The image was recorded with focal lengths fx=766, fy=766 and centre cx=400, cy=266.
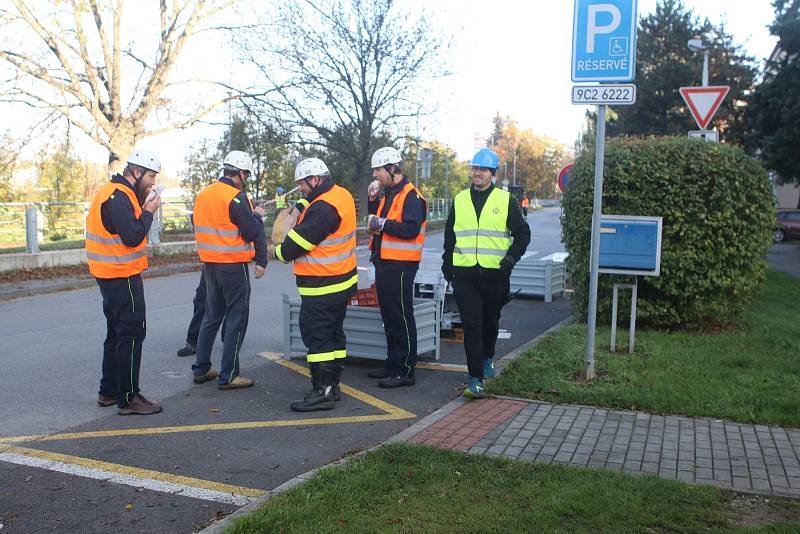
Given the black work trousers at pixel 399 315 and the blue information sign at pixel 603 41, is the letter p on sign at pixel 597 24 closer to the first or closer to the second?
the blue information sign at pixel 603 41

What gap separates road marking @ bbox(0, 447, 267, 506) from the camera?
4.35 m

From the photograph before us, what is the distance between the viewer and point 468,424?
558 cm

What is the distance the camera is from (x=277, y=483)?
4.55 m

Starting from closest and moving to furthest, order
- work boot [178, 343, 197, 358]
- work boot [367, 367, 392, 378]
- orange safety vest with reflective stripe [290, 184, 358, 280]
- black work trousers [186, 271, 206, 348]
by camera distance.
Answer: orange safety vest with reflective stripe [290, 184, 358, 280]
work boot [367, 367, 392, 378]
black work trousers [186, 271, 206, 348]
work boot [178, 343, 197, 358]

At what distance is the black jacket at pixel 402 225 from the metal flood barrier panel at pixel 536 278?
20.0 feet

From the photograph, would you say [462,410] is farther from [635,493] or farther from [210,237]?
[210,237]

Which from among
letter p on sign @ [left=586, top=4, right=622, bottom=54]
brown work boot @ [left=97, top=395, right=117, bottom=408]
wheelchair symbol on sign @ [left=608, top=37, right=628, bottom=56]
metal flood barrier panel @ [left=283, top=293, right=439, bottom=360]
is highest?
letter p on sign @ [left=586, top=4, right=622, bottom=54]

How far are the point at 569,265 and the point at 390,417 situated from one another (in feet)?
14.8

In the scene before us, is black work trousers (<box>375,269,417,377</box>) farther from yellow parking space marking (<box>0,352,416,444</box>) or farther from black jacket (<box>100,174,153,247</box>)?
black jacket (<box>100,174,153,247</box>)

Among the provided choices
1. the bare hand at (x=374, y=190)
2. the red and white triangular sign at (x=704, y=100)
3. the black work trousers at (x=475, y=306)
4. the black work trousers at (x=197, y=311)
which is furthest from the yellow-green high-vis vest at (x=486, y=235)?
the red and white triangular sign at (x=704, y=100)

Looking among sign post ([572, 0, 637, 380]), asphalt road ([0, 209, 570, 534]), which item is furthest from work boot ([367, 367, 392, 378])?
sign post ([572, 0, 637, 380])

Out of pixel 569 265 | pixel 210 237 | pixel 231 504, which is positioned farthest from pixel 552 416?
pixel 569 265

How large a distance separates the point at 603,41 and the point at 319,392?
379 cm

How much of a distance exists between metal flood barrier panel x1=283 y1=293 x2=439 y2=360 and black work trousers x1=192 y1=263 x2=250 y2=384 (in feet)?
2.44
